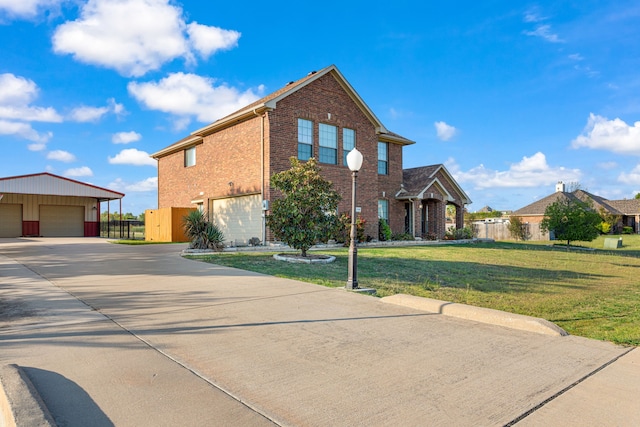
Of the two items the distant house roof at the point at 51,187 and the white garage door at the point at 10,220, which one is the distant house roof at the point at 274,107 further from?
the white garage door at the point at 10,220

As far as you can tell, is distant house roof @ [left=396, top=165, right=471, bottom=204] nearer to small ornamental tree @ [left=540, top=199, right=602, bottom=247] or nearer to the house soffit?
small ornamental tree @ [left=540, top=199, right=602, bottom=247]

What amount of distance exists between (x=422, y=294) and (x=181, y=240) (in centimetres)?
1907

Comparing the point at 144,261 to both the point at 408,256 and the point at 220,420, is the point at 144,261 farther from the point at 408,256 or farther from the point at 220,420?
the point at 220,420

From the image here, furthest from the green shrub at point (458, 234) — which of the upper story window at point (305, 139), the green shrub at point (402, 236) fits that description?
the upper story window at point (305, 139)

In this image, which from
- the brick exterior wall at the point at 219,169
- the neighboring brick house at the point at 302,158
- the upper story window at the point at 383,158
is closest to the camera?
the neighboring brick house at the point at 302,158

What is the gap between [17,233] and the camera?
31.2m

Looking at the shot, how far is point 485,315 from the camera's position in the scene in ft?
19.6

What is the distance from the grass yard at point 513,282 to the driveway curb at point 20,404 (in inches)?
242

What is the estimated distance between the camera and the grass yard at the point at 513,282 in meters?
7.29

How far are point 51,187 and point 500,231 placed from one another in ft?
121

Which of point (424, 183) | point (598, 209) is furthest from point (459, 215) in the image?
point (598, 209)

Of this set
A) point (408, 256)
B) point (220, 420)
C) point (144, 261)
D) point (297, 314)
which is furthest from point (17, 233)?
point (220, 420)

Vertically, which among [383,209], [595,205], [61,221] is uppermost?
[595,205]

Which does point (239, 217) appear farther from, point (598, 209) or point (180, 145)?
point (598, 209)
